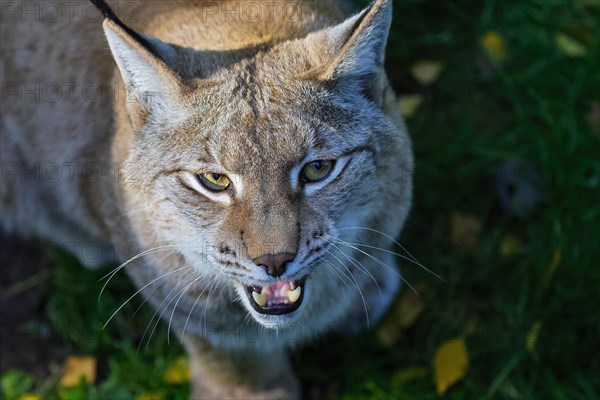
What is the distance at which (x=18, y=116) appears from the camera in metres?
4.09

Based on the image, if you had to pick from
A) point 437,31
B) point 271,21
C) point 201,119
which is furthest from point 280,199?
point 437,31

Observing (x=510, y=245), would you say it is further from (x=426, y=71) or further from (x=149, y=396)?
(x=149, y=396)

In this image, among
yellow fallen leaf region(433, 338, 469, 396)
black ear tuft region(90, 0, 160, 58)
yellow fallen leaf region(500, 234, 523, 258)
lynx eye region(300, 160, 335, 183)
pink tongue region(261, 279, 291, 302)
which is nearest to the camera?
black ear tuft region(90, 0, 160, 58)

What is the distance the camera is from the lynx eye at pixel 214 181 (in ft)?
9.70

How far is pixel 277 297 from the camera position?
3.12 m

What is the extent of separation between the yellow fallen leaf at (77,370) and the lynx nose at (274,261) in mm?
1969

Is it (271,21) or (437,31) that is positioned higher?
(271,21)

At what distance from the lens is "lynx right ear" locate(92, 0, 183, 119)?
278cm

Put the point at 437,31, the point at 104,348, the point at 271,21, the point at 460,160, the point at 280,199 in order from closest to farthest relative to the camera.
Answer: the point at 280,199, the point at 271,21, the point at 104,348, the point at 460,160, the point at 437,31

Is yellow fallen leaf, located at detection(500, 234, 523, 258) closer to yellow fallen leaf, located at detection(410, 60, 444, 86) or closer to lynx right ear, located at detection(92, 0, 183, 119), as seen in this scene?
yellow fallen leaf, located at detection(410, 60, 444, 86)

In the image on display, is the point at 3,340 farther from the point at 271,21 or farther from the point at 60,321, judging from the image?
the point at 271,21

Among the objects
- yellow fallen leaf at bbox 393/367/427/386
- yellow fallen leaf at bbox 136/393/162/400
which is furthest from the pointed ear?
yellow fallen leaf at bbox 136/393/162/400

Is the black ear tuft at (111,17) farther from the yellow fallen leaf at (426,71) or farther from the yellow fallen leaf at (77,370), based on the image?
the yellow fallen leaf at (426,71)

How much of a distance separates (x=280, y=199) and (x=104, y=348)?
2.10 metres
